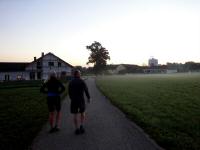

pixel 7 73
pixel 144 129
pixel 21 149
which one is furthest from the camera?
pixel 7 73

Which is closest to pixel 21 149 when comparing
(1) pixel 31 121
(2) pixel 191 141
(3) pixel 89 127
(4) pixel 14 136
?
(4) pixel 14 136

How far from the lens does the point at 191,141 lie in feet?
19.7

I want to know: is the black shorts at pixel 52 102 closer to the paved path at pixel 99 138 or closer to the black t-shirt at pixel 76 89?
the black t-shirt at pixel 76 89

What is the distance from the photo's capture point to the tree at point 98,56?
305ft

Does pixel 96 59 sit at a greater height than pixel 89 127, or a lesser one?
greater

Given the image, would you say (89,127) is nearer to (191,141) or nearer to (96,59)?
(191,141)

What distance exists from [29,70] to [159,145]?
5771 cm

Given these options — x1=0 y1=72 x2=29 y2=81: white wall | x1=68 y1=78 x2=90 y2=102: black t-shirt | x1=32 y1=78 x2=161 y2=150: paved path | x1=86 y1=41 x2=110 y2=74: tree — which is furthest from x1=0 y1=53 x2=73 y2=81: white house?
x1=68 y1=78 x2=90 y2=102: black t-shirt

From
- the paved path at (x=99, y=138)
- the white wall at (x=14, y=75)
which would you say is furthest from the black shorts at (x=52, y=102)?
the white wall at (x=14, y=75)

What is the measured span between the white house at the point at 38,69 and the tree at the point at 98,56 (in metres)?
33.3

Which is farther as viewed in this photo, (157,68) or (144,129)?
(157,68)

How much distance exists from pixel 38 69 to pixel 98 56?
3701 centimetres

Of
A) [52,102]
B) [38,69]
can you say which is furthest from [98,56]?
[52,102]

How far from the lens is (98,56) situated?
93.3 meters
